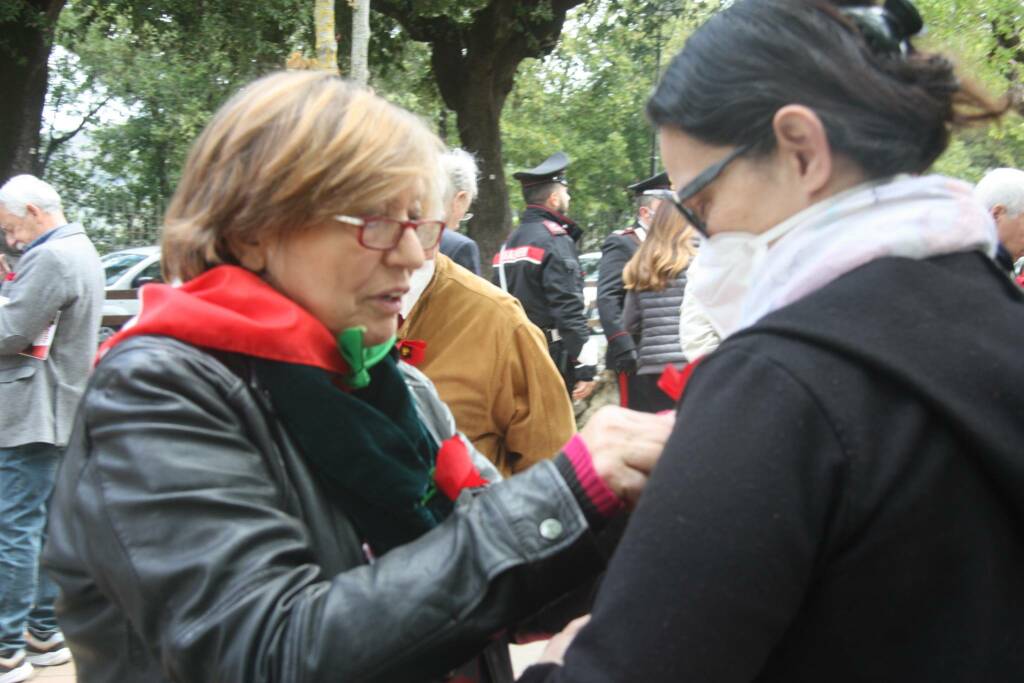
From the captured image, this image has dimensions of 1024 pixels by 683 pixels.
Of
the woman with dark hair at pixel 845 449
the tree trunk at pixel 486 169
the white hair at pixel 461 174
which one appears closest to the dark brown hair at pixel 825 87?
the woman with dark hair at pixel 845 449

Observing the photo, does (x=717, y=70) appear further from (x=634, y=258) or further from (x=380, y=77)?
(x=380, y=77)

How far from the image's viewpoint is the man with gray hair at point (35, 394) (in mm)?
4469

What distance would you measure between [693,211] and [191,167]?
30.9 inches

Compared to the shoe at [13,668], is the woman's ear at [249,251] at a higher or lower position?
higher

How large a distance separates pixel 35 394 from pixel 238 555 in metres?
3.71

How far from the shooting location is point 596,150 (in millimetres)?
28922

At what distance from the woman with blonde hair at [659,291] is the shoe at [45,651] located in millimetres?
3161

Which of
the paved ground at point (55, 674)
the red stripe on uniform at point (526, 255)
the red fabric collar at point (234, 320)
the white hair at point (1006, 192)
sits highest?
the red fabric collar at point (234, 320)

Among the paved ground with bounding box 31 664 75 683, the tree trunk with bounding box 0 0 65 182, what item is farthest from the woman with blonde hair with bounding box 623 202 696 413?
the tree trunk with bounding box 0 0 65 182

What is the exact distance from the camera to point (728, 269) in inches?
Answer: 55.7

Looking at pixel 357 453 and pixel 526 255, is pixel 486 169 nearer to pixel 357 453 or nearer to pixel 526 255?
pixel 526 255

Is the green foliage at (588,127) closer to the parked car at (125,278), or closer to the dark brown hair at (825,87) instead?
the parked car at (125,278)

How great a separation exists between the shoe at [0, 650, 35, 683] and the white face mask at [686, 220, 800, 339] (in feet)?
13.4

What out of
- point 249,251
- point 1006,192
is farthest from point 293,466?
point 1006,192
